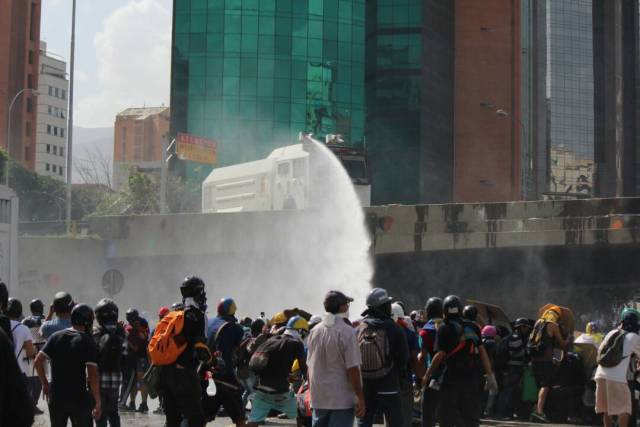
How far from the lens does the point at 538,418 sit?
1527 centimetres

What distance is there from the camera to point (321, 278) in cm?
3691

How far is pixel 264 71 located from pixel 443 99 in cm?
1263

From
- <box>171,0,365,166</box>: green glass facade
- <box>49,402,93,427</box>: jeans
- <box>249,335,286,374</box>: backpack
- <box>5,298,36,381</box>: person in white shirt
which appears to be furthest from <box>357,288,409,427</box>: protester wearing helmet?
<box>171,0,365,166</box>: green glass facade

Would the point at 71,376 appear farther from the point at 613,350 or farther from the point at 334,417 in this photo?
the point at 613,350


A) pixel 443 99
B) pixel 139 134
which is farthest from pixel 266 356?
pixel 139 134

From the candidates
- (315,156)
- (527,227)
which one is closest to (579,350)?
(527,227)

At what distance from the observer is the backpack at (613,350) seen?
1121 centimetres

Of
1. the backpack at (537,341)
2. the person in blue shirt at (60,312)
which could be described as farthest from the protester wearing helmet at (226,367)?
the backpack at (537,341)

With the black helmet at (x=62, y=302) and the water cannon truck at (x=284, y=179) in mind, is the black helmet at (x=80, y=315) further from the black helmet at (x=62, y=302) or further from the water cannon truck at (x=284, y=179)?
the water cannon truck at (x=284, y=179)

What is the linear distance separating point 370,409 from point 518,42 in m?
71.3

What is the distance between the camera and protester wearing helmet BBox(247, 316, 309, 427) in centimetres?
969

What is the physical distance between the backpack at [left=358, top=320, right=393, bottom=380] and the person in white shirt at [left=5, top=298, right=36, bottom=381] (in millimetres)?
3255

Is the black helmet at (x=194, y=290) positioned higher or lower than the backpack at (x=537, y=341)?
higher

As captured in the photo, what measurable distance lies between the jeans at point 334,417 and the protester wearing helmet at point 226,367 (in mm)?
1485
